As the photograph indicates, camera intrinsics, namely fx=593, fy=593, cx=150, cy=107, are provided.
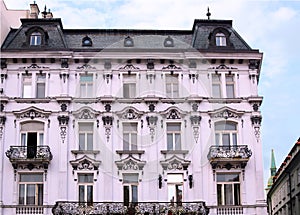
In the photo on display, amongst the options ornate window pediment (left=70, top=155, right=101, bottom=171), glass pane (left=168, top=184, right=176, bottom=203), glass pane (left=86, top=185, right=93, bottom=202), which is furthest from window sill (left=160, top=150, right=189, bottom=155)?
glass pane (left=86, top=185, right=93, bottom=202)

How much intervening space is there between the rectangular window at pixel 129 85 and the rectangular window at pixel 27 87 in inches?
251

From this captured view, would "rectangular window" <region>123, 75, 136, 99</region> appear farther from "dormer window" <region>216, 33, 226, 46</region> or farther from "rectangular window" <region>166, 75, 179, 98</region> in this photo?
"dormer window" <region>216, 33, 226, 46</region>

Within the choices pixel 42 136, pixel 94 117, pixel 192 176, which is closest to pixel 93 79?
pixel 94 117

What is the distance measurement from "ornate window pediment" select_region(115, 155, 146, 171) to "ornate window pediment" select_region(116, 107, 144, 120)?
271 centimetres

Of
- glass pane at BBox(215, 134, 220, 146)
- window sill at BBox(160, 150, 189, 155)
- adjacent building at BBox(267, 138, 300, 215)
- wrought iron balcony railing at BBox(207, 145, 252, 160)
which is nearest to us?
wrought iron balcony railing at BBox(207, 145, 252, 160)

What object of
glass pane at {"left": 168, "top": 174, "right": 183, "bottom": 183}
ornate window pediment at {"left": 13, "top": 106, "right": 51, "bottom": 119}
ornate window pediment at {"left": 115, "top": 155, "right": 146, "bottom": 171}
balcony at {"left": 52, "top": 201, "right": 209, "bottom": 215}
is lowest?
balcony at {"left": 52, "top": 201, "right": 209, "bottom": 215}

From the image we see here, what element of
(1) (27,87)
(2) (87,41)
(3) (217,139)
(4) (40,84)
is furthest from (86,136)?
(3) (217,139)

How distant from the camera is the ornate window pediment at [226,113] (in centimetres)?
3984

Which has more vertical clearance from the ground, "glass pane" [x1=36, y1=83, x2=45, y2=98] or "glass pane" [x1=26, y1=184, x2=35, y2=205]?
"glass pane" [x1=36, y1=83, x2=45, y2=98]

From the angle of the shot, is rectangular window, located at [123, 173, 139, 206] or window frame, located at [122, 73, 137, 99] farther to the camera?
window frame, located at [122, 73, 137, 99]

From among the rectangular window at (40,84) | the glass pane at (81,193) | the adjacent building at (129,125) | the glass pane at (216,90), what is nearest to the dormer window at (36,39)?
the adjacent building at (129,125)

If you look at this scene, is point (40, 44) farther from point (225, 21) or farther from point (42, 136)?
point (225, 21)

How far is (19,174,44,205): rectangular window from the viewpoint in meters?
38.0

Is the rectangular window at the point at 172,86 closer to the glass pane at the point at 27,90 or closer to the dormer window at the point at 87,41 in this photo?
the dormer window at the point at 87,41
